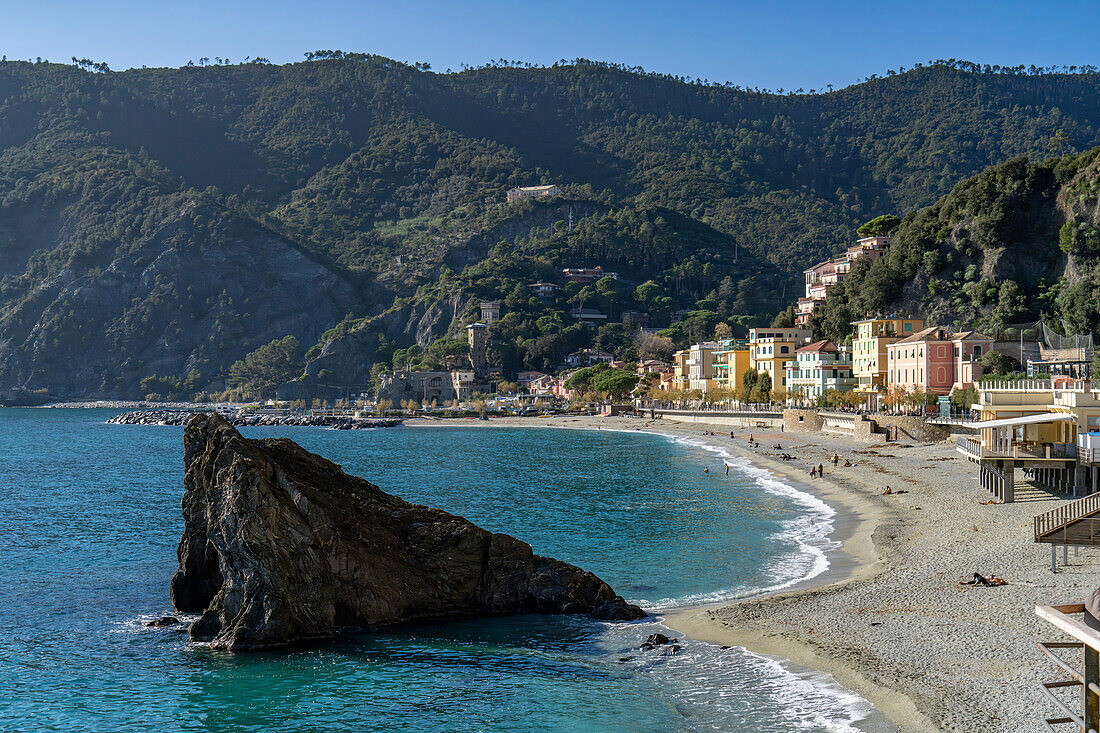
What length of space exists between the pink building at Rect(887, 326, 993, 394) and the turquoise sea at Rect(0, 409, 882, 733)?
3133cm

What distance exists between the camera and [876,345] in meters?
83.8

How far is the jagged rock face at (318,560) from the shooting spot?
61.6 feet

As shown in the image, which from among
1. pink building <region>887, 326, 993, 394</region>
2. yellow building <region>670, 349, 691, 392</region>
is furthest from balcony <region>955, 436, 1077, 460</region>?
yellow building <region>670, 349, 691, 392</region>

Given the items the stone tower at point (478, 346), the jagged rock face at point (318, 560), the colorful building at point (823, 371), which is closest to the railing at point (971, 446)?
the jagged rock face at point (318, 560)

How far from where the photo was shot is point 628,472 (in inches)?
A: 2224

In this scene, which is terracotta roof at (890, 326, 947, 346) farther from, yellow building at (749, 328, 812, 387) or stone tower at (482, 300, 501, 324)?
stone tower at (482, 300, 501, 324)

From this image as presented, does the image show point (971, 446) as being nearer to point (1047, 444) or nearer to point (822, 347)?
point (1047, 444)

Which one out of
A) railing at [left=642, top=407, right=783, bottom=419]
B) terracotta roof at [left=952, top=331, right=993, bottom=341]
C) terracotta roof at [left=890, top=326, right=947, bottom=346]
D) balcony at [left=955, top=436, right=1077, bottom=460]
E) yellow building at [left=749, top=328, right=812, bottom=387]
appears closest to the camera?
balcony at [left=955, top=436, right=1077, bottom=460]

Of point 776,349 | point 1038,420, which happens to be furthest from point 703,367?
point 1038,420

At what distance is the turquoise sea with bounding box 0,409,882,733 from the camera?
15.2 meters

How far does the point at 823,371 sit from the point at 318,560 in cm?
7923

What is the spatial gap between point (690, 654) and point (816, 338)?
302 feet

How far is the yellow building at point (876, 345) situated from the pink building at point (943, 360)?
6511 mm

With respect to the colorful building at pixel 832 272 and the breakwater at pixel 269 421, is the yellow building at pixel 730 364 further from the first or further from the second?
the breakwater at pixel 269 421
